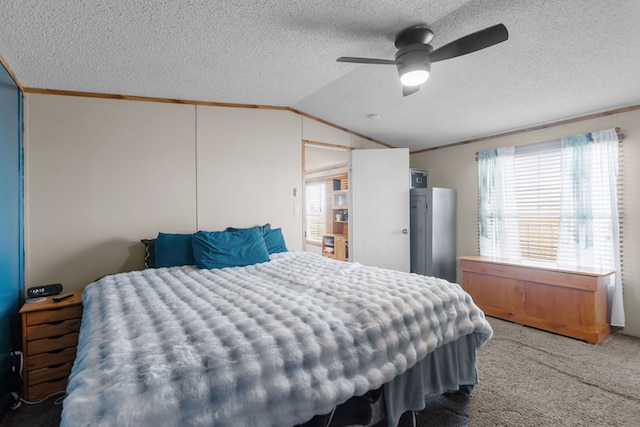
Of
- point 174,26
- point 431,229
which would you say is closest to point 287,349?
point 174,26

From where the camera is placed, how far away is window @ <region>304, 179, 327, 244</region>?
635 cm

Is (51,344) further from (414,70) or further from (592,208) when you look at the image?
(592,208)

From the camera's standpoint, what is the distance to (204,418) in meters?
0.88

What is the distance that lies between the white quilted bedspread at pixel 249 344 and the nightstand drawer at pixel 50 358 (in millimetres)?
527

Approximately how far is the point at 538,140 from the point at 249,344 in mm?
3991

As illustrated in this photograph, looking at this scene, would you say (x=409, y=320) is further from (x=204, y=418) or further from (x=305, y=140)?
(x=305, y=140)

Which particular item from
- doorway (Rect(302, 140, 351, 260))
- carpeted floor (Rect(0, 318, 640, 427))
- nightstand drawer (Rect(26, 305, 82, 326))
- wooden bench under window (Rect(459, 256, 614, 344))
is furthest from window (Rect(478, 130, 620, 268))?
nightstand drawer (Rect(26, 305, 82, 326))

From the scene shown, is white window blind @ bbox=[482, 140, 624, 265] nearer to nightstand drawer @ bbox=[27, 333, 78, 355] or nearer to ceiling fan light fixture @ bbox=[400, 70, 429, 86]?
ceiling fan light fixture @ bbox=[400, 70, 429, 86]

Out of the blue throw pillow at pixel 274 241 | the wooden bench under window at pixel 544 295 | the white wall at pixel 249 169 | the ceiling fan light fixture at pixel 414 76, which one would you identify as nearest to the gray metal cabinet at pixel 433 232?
the wooden bench under window at pixel 544 295

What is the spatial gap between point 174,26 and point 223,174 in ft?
5.29

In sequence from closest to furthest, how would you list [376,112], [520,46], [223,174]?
[520,46]
[223,174]
[376,112]

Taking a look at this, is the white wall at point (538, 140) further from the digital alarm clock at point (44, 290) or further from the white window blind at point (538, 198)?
the digital alarm clock at point (44, 290)

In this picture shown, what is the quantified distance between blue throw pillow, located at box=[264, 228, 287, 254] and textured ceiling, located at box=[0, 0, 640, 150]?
1.45 m

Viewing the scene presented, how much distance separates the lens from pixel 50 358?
2016 millimetres
